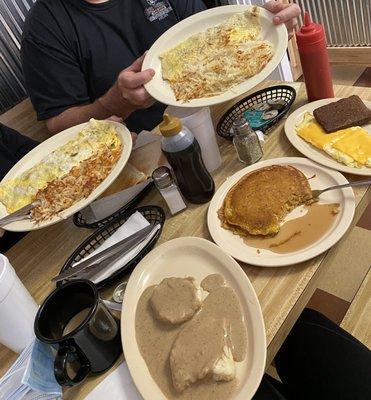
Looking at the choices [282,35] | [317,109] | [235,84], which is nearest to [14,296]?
[235,84]

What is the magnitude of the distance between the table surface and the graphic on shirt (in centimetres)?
64

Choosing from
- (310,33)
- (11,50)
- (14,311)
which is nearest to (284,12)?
(310,33)

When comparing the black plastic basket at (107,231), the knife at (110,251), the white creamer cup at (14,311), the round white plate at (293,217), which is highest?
the white creamer cup at (14,311)

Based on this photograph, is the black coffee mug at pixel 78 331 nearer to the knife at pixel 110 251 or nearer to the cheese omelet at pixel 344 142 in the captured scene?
the knife at pixel 110 251

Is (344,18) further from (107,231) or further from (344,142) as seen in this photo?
(107,231)

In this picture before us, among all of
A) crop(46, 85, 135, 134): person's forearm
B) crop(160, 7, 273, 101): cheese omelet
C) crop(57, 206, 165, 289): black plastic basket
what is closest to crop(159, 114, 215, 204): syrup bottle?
crop(57, 206, 165, 289): black plastic basket

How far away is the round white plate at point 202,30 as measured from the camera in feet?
3.73

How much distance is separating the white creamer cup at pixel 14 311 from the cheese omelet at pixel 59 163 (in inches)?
16.5

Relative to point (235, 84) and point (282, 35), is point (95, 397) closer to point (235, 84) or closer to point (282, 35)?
point (235, 84)

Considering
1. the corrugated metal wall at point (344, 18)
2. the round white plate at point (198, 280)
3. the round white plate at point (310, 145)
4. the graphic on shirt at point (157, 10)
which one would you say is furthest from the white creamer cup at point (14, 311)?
the corrugated metal wall at point (344, 18)

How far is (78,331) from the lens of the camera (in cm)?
71

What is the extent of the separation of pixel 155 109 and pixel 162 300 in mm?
1275

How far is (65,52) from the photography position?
1734mm

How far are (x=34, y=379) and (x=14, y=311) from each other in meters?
0.17
